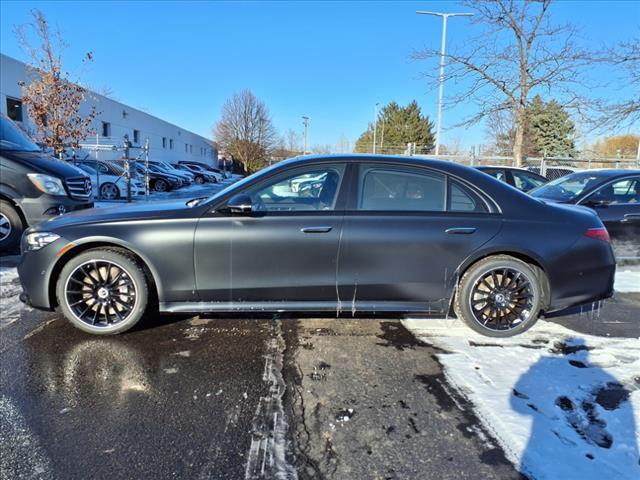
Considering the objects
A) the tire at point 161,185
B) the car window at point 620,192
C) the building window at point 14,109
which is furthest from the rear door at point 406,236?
the building window at point 14,109

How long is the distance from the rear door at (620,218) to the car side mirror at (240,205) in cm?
510

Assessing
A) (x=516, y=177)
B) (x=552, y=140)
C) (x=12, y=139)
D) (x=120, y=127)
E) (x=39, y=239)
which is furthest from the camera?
(x=552, y=140)

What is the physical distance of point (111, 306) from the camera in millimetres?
3557

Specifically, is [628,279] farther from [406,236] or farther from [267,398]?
[267,398]

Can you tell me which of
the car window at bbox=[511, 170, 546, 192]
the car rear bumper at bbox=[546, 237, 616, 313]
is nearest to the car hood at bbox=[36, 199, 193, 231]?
the car rear bumper at bbox=[546, 237, 616, 313]

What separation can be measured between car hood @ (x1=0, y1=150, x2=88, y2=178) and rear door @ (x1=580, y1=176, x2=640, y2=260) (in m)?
7.94

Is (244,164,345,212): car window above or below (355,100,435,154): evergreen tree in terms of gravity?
below

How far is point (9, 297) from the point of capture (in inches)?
178

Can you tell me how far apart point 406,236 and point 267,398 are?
1728 millimetres

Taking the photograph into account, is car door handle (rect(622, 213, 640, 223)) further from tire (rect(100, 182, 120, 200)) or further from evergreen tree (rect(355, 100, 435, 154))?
evergreen tree (rect(355, 100, 435, 154))

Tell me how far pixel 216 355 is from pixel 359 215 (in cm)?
164

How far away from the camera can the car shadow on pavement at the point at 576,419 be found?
82.7 inches

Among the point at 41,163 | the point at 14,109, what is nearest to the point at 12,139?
the point at 41,163

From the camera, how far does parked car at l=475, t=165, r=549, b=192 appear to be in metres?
8.77
